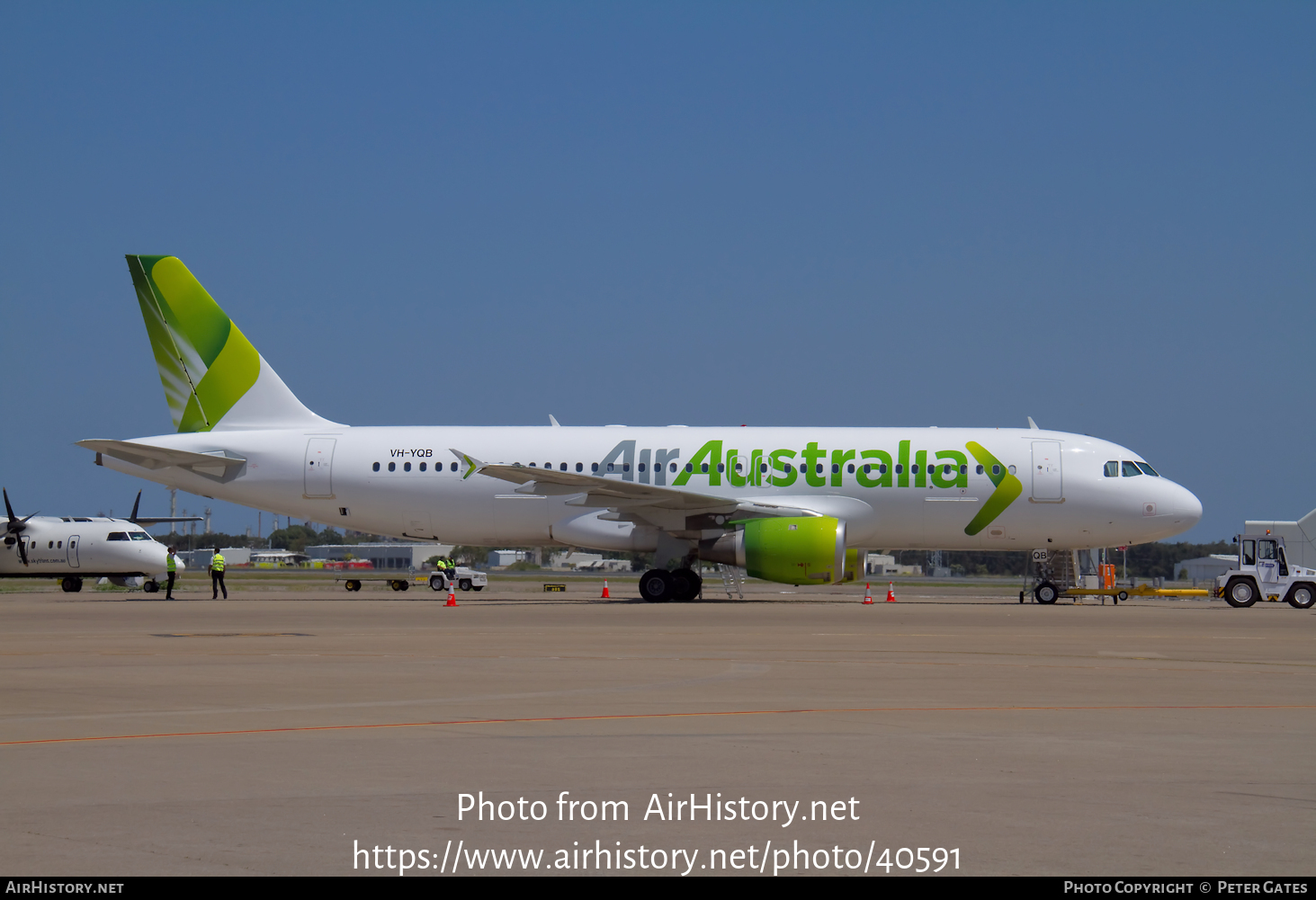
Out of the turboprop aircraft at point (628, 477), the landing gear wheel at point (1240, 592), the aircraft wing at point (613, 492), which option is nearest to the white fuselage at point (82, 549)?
the turboprop aircraft at point (628, 477)

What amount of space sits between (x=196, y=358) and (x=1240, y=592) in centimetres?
2672

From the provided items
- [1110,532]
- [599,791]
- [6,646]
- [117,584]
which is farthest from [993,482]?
[117,584]

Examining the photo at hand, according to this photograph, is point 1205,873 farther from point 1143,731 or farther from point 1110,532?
point 1110,532

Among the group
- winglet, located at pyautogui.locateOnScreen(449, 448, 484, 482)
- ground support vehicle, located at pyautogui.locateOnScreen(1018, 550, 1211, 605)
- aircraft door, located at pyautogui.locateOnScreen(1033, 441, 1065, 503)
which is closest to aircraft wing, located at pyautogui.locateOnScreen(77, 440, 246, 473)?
winglet, located at pyautogui.locateOnScreen(449, 448, 484, 482)

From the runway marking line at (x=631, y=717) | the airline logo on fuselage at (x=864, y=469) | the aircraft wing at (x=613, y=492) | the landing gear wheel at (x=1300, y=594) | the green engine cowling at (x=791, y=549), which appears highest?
the airline logo on fuselage at (x=864, y=469)

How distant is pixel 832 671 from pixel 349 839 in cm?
822

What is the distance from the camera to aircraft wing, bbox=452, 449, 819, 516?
27.5m

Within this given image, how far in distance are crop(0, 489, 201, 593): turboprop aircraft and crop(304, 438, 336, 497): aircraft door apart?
12390mm

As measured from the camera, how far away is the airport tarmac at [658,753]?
16.5 feet

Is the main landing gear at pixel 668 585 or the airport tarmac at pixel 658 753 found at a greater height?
the main landing gear at pixel 668 585

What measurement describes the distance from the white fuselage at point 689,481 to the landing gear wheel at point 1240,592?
324cm

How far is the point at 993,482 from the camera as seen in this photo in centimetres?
2947

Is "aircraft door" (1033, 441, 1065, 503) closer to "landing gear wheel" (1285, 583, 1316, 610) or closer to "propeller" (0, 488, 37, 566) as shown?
"landing gear wheel" (1285, 583, 1316, 610)

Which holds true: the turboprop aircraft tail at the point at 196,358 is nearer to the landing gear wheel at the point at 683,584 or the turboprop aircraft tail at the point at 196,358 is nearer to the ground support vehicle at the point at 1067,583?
the landing gear wheel at the point at 683,584
